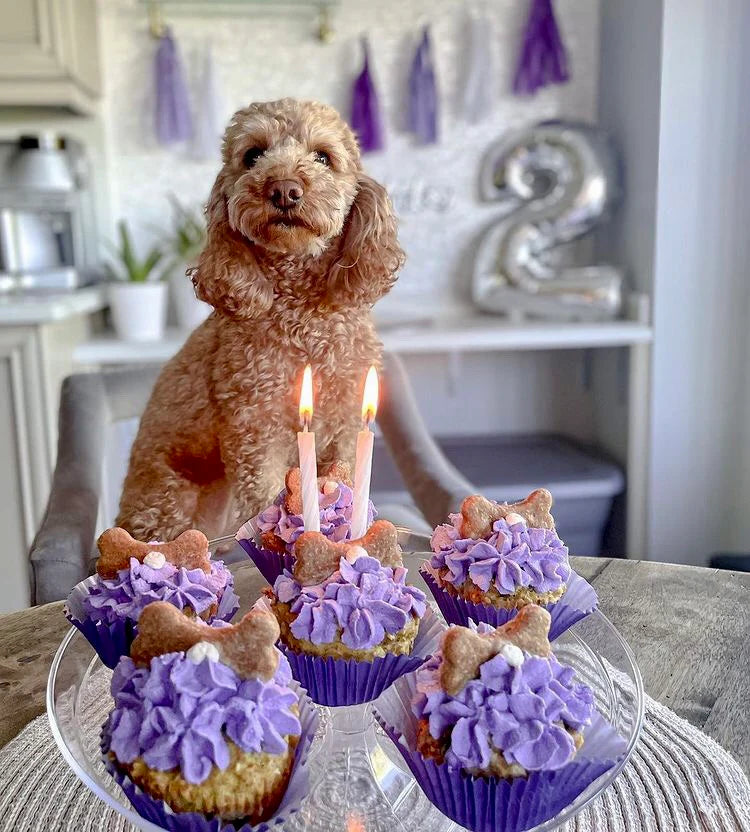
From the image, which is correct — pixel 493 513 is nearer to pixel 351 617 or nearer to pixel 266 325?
pixel 351 617

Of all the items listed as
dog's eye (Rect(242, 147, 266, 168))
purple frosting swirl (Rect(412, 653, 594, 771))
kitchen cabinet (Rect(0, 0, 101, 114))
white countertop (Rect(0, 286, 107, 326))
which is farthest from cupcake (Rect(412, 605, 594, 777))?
kitchen cabinet (Rect(0, 0, 101, 114))

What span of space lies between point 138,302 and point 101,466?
3.04ft

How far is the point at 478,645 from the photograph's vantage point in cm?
53

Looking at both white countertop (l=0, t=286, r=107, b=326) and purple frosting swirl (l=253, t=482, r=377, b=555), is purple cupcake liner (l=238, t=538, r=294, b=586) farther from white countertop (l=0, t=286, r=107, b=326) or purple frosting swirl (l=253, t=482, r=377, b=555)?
white countertop (l=0, t=286, r=107, b=326)

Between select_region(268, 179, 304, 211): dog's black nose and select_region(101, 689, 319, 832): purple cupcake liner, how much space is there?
489mm

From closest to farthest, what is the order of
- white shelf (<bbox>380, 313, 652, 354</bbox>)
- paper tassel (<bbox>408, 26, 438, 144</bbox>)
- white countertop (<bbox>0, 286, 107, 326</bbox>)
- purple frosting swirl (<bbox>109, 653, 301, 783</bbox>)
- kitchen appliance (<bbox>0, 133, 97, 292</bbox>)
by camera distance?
purple frosting swirl (<bbox>109, 653, 301, 783</bbox>), white countertop (<bbox>0, 286, 107, 326</bbox>), white shelf (<bbox>380, 313, 652, 354</bbox>), kitchen appliance (<bbox>0, 133, 97, 292</bbox>), paper tassel (<bbox>408, 26, 438, 144</bbox>)

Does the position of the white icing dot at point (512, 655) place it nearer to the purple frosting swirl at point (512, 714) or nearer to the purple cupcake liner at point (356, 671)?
the purple frosting swirl at point (512, 714)

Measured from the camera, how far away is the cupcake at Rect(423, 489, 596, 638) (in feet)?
2.38

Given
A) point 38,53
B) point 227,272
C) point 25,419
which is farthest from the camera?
point 38,53

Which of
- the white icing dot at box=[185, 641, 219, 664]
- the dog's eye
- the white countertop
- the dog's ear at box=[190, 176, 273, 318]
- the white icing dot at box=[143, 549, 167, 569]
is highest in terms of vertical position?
the dog's eye

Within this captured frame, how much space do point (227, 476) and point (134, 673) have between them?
481mm

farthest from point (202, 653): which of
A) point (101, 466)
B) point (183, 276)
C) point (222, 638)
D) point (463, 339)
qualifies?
point (183, 276)

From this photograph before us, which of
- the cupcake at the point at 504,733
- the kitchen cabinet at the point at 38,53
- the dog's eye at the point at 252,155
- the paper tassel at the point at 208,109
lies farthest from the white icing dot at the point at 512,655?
the paper tassel at the point at 208,109

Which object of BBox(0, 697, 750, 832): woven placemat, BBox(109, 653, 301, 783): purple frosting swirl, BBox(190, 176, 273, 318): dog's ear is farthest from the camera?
BBox(190, 176, 273, 318): dog's ear
